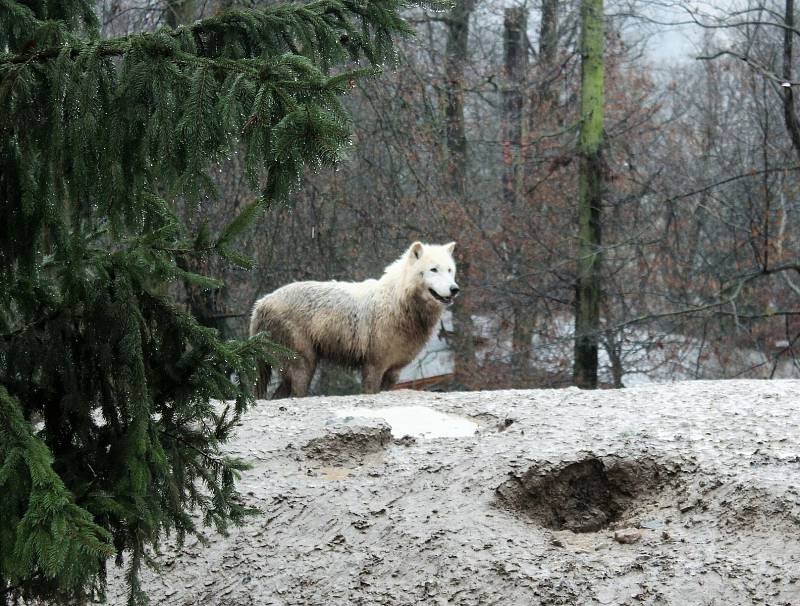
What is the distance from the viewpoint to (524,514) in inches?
183

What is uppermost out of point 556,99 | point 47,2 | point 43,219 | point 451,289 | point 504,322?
point 556,99

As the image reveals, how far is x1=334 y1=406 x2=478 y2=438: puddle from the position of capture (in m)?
6.01

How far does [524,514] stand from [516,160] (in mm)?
12685

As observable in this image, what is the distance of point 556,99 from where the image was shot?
18938 millimetres

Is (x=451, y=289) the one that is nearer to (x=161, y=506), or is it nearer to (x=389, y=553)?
(x=389, y=553)

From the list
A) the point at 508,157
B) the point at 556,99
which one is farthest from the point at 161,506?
the point at 556,99

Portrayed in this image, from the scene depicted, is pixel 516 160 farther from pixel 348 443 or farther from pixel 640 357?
pixel 348 443

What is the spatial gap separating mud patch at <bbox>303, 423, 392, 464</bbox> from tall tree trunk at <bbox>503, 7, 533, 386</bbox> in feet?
29.8

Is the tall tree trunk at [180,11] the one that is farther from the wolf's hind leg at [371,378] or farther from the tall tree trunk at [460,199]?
the tall tree trunk at [460,199]

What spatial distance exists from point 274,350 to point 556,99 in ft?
53.0

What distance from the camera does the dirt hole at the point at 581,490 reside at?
469cm

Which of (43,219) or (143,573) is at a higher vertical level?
(43,219)

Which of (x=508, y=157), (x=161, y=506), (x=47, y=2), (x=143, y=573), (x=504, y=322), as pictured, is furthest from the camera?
(x=508, y=157)

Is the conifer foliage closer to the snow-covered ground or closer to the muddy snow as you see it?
the muddy snow
